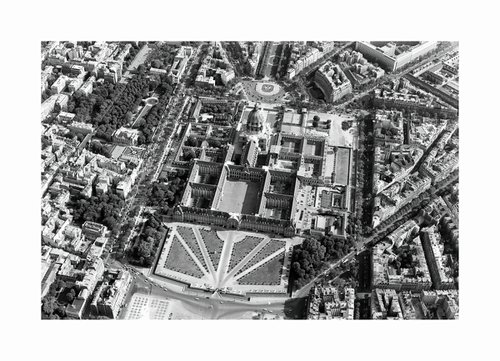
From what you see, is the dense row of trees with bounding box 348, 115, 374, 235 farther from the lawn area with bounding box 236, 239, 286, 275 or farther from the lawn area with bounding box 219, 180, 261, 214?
the lawn area with bounding box 219, 180, 261, 214

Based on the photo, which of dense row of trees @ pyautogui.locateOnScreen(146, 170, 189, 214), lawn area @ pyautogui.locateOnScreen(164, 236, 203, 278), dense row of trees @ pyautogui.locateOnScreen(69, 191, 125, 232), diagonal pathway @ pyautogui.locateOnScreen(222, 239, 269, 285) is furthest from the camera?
dense row of trees @ pyautogui.locateOnScreen(146, 170, 189, 214)

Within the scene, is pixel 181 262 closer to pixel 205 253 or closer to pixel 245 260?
pixel 205 253

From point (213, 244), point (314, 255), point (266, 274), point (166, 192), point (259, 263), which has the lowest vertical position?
point (266, 274)

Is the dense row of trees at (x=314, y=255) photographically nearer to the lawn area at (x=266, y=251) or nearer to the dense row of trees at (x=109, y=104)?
the lawn area at (x=266, y=251)

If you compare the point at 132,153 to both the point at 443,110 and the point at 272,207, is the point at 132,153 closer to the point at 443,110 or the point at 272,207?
the point at 272,207

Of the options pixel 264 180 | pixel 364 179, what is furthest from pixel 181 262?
pixel 364 179

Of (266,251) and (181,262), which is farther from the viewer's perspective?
(266,251)

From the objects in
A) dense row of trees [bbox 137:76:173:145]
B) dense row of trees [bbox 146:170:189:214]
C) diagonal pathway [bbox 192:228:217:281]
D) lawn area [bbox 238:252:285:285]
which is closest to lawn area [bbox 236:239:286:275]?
lawn area [bbox 238:252:285:285]
